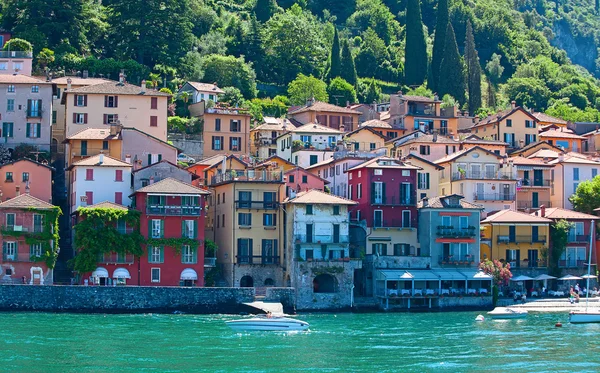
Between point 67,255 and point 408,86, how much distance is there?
7447 cm

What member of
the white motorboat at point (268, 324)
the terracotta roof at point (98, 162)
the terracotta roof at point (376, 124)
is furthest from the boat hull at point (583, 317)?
the terracotta roof at point (376, 124)

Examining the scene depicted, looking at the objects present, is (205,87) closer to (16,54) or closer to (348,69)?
(16,54)

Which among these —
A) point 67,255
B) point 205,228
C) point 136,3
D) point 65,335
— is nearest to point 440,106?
point 136,3

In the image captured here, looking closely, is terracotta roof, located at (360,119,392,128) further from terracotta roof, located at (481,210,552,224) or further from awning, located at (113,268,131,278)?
awning, located at (113,268,131,278)

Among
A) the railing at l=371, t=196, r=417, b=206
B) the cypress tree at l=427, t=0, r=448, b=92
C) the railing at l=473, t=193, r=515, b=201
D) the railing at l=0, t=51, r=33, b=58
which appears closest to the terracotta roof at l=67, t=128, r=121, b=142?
the railing at l=0, t=51, r=33, b=58

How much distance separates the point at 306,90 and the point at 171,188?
51374 millimetres

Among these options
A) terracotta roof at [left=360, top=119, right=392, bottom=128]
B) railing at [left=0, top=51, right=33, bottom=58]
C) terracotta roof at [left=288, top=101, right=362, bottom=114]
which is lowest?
terracotta roof at [left=360, top=119, right=392, bottom=128]

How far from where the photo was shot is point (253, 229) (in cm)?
8312

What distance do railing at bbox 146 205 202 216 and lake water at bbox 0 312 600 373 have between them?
31.6ft

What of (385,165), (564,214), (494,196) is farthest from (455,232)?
(494,196)

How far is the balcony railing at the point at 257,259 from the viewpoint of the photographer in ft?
271

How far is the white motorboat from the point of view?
66.3 m

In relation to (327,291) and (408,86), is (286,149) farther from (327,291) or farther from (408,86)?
(408,86)

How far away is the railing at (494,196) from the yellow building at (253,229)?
19.6 meters
